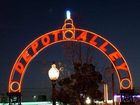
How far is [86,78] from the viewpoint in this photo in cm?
3672

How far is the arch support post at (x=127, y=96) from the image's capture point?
2589 cm

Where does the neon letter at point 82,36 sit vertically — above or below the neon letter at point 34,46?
above

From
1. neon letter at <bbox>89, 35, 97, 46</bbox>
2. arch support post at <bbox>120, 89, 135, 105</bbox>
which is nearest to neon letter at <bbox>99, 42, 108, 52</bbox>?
neon letter at <bbox>89, 35, 97, 46</bbox>

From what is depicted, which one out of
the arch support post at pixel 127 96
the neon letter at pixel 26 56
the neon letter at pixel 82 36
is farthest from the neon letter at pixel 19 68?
the arch support post at pixel 127 96

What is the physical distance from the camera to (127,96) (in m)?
26.0

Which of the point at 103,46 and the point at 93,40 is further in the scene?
the point at 93,40

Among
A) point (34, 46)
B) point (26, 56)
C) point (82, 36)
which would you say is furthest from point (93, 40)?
point (26, 56)

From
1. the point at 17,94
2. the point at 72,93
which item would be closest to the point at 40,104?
the point at 72,93

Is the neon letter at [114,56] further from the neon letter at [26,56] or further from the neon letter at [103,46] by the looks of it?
the neon letter at [26,56]

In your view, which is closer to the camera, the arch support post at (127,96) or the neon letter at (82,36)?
the arch support post at (127,96)

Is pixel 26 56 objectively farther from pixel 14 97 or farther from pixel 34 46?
pixel 14 97

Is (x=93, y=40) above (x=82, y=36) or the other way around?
the other way around

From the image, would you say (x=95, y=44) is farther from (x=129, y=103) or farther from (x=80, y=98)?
(x=80, y=98)

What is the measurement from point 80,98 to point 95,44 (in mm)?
8706
